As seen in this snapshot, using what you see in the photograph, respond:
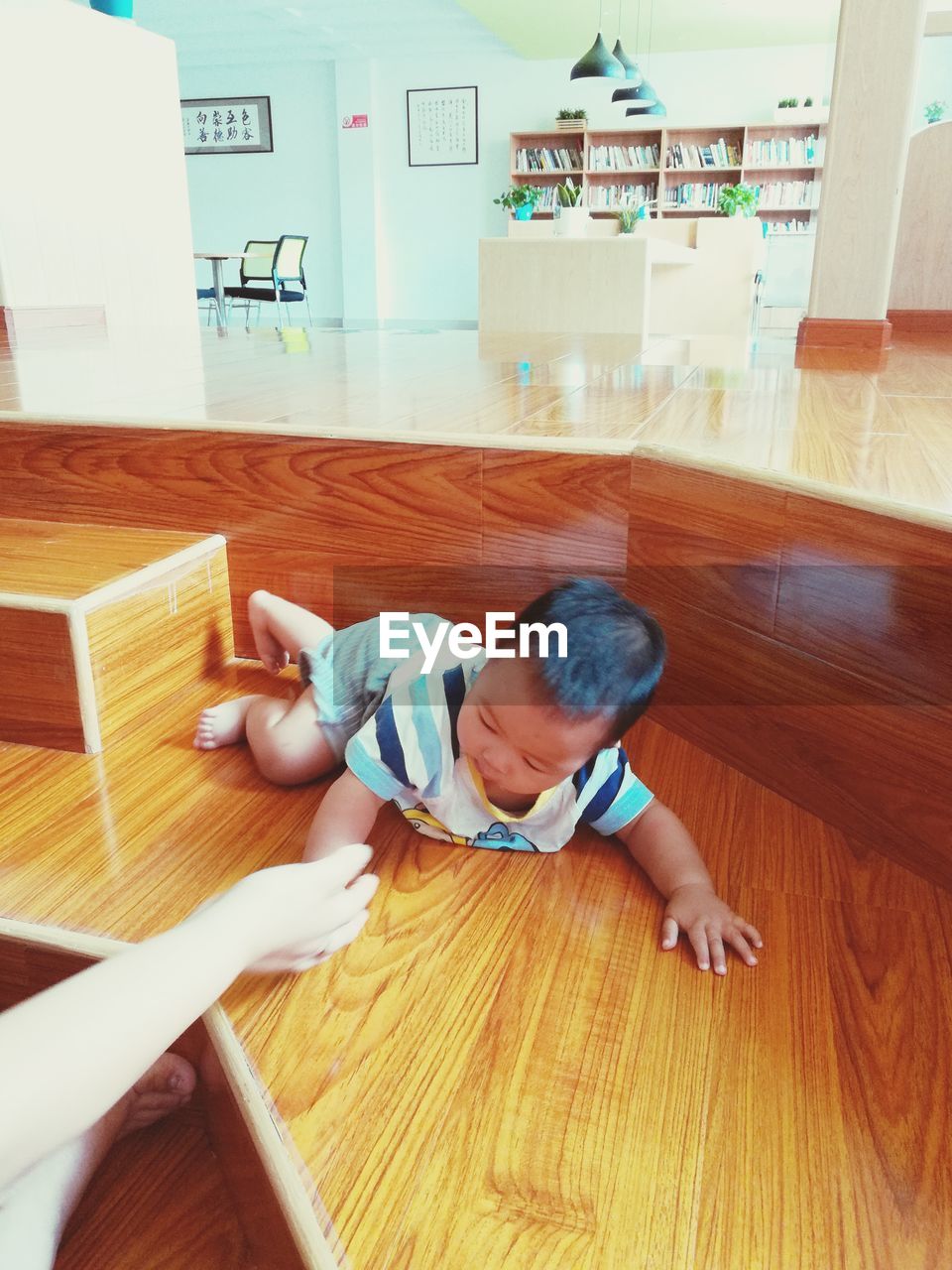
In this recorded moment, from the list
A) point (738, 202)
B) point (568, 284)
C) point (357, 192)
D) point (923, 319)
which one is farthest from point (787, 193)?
point (923, 319)

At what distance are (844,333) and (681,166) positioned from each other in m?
5.74

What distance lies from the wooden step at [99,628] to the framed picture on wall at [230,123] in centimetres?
848

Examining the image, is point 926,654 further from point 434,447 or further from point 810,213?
point 810,213

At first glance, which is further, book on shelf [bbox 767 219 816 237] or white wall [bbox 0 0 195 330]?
book on shelf [bbox 767 219 816 237]

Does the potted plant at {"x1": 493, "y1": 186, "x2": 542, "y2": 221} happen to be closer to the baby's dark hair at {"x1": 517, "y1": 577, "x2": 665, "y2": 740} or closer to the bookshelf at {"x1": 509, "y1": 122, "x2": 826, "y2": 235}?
the bookshelf at {"x1": 509, "y1": 122, "x2": 826, "y2": 235}

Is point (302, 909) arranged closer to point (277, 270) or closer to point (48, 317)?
point (48, 317)

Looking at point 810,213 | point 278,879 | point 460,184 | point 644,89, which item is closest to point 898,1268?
point 278,879

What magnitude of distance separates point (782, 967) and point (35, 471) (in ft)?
3.62

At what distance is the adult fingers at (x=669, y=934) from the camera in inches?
28.4

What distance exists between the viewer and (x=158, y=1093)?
66 centimetres

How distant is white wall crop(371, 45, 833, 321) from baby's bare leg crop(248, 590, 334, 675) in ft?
23.2

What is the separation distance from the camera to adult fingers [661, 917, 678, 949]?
0.72 m

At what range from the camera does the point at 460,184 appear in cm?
806

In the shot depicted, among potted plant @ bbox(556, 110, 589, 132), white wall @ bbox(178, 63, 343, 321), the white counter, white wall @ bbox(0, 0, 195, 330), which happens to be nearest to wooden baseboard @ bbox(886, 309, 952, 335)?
the white counter
